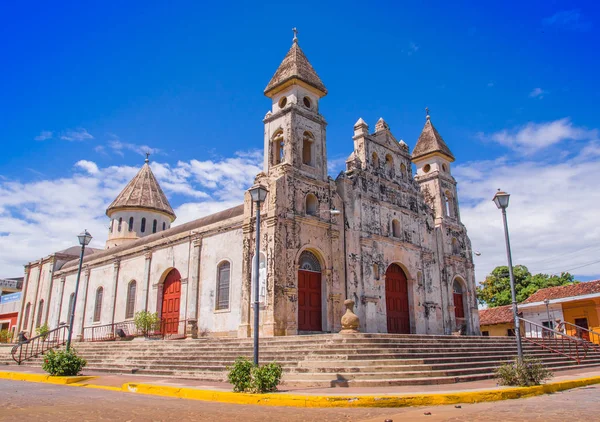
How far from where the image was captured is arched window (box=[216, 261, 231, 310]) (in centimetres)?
2222

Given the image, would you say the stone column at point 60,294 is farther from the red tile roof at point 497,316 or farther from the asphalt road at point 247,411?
the red tile roof at point 497,316

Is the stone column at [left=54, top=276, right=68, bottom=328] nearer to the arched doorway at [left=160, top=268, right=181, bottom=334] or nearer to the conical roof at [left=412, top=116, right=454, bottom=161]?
the arched doorway at [left=160, top=268, right=181, bottom=334]

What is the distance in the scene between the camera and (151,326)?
24844 mm

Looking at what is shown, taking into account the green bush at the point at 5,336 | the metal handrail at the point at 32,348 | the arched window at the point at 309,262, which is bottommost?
the metal handrail at the point at 32,348

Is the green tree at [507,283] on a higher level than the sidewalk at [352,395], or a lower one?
higher

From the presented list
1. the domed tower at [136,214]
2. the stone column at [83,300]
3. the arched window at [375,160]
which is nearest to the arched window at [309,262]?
the arched window at [375,160]

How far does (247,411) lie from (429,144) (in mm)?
26093

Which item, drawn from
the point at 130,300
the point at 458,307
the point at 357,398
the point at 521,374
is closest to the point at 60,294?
the point at 130,300

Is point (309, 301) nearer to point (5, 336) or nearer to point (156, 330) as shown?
point (156, 330)

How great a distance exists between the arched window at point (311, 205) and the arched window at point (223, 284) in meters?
4.48

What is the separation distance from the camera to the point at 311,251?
2159 centimetres

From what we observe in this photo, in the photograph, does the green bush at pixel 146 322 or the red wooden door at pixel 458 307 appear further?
the red wooden door at pixel 458 307

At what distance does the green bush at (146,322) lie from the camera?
24.6 m

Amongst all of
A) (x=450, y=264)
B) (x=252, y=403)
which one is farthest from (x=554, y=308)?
(x=252, y=403)
